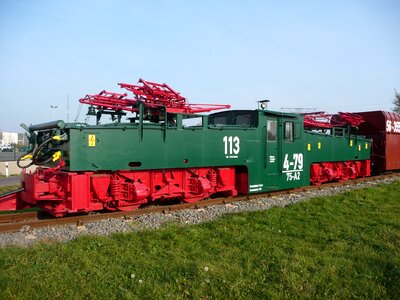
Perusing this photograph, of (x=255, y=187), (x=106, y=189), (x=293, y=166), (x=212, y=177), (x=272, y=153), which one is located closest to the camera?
(x=106, y=189)

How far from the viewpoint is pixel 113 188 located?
7.61m

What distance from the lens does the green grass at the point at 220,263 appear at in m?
3.85

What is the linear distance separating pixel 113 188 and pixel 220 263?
3790mm

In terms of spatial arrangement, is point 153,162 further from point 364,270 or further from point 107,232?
point 364,270

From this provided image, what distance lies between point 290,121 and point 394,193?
13.0 feet

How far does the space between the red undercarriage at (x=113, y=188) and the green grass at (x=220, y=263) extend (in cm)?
167

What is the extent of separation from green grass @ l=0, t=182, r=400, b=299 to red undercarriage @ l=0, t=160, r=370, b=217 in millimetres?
1672

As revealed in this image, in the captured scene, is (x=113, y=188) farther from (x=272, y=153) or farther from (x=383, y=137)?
(x=383, y=137)

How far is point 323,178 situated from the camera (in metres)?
13.6

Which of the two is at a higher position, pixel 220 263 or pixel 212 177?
pixel 212 177

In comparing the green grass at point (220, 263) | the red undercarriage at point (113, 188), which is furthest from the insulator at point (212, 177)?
the green grass at point (220, 263)

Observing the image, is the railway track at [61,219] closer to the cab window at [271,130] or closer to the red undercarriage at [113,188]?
the red undercarriage at [113,188]

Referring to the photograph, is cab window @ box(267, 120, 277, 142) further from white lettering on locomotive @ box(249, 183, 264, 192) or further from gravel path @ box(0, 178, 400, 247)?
gravel path @ box(0, 178, 400, 247)

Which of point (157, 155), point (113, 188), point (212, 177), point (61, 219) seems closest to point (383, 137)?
point (212, 177)
